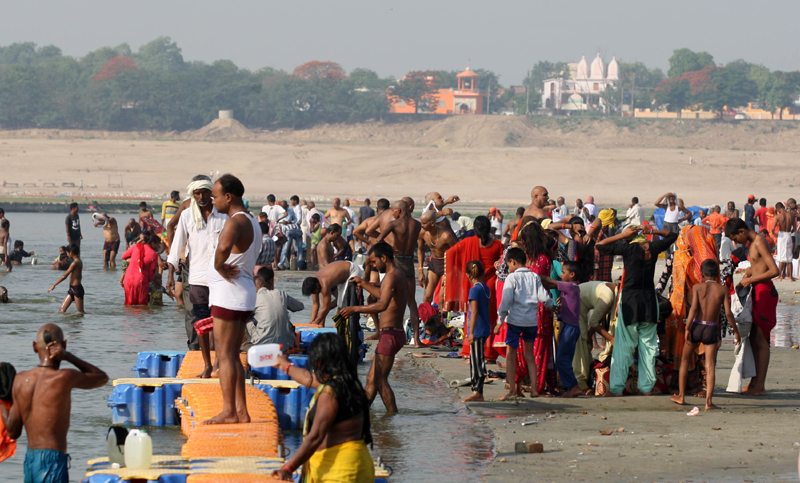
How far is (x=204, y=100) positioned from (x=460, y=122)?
2562 cm

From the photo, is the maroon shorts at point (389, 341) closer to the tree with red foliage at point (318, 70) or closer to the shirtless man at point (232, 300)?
the shirtless man at point (232, 300)

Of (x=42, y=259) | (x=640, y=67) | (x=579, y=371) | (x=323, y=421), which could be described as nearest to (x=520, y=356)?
(x=579, y=371)

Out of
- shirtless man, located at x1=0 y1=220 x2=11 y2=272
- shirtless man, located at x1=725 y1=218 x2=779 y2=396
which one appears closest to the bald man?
shirtless man, located at x1=725 y1=218 x2=779 y2=396

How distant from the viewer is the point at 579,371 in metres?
8.70

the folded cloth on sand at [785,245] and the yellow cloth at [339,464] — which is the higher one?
the yellow cloth at [339,464]

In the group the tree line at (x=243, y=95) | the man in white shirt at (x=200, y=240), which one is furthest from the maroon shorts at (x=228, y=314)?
the tree line at (x=243, y=95)

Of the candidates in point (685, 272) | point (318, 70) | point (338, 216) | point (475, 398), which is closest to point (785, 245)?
point (338, 216)

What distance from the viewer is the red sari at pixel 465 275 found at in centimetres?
991

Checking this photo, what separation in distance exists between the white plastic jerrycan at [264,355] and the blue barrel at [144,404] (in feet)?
9.89

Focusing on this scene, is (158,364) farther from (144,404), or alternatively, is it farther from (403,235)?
(403,235)

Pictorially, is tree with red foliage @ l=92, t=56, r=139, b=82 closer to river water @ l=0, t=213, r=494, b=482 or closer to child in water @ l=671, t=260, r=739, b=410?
river water @ l=0, t=213, r=494, b=482

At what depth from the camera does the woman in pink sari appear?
13.8 m

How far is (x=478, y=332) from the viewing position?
7.92m

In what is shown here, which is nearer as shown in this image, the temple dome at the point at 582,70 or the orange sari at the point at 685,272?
the orange sari at the point at 685,272
